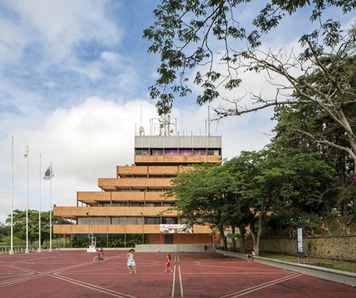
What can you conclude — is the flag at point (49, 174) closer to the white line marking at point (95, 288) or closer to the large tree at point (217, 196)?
the large tree at point (217, 196)

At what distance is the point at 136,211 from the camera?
2325 inches

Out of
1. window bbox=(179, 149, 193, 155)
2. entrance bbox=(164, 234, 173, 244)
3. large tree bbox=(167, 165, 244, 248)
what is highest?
window bbox=(179, 149, 193, 155)

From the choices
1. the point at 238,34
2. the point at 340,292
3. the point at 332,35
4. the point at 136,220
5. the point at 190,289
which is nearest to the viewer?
the point at 238,34

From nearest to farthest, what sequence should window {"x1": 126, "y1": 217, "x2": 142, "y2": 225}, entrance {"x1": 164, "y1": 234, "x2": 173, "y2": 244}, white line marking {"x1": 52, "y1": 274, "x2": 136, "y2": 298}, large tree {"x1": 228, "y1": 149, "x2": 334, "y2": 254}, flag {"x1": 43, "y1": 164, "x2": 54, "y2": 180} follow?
white line marking {"x1": 52, "y1": 274, "x2": 136, "y2": 298}
large tree {"x1": 228, "y1": 149, "x2": 334, "y2": 254}
flag {"x1": 43, "y1": 164, "x2": 54, "y2": 180}
window {"x1": 126, "y1": 217, "x2": 142, "y2": 225}
entrance {"x1": 164, "y1": 234, "x2": 173, "y2": 244}

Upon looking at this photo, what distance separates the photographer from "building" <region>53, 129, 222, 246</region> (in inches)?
2298

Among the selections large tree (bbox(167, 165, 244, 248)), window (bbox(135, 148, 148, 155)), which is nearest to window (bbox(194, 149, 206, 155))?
window (bbox(135, 148, 148, 155))

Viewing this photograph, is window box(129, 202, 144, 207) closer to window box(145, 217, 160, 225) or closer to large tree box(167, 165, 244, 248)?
window box(145, 217, 160, 225)

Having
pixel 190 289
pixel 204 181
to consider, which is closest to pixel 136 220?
pixel 204 181

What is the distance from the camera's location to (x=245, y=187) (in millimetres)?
29953

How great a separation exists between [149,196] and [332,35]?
51490 millimetres

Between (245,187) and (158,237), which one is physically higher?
(245,187)

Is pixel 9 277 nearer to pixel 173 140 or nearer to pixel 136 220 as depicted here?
pixel 136 220

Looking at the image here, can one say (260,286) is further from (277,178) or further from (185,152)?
(185,152)

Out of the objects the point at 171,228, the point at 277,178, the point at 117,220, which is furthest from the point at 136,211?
the point at 277,178
